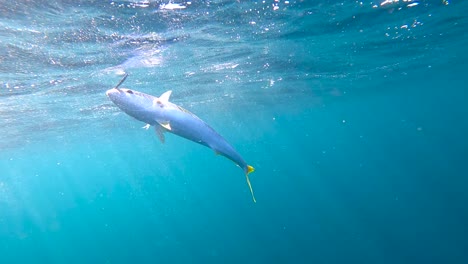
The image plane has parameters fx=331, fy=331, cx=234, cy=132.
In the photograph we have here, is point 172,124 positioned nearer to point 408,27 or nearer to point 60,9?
point 60,9

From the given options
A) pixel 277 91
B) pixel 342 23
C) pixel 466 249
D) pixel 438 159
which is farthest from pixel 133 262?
pixel 438 159

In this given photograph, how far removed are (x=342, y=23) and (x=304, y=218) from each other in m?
31.2

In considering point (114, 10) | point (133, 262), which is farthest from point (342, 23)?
point (133, 262)

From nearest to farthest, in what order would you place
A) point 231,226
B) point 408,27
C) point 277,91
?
point 408,27, point 277,91, point 231,226

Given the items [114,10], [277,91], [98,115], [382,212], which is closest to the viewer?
[114,10]

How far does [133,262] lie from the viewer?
41031 millimetres

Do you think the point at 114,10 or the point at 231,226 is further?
the point at 231,226

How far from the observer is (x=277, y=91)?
3247 cm

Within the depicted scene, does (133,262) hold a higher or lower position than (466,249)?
lower

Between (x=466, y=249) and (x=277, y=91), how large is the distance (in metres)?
19.4

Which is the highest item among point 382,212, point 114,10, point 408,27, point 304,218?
point 114,10

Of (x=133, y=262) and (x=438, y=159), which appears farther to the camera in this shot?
(x=438, y=159)

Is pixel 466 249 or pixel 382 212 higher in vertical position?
pixel 466 249

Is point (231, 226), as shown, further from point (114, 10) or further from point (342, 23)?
point (114, 10)
